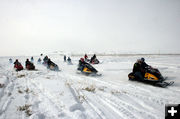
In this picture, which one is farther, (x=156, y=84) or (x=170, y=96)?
(x=156, y=84)

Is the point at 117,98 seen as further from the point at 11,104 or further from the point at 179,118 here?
the point at 11,104

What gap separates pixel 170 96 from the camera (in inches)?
152

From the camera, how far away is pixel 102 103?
331 cm

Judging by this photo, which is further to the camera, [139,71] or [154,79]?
[139,71]

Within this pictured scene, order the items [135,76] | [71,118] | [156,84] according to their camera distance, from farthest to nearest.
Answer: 1. [135,76]
2. [156,84]
3. [71,118]

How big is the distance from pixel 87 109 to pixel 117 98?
139 centimetres

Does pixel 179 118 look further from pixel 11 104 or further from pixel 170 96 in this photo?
pixel 11 104

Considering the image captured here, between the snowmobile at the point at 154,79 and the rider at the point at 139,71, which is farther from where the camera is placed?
the rider at the point at 139,71

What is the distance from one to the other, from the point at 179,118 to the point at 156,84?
388 cm

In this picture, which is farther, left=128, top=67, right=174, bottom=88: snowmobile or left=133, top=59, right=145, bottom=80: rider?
left=133, top=59, right=145, bottom=80: rider

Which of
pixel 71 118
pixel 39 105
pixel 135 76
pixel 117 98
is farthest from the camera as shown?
pixel 135 76

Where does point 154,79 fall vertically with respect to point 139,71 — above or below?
below

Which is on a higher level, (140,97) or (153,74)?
(153,74)

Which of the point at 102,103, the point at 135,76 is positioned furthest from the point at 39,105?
the point at 135,76
